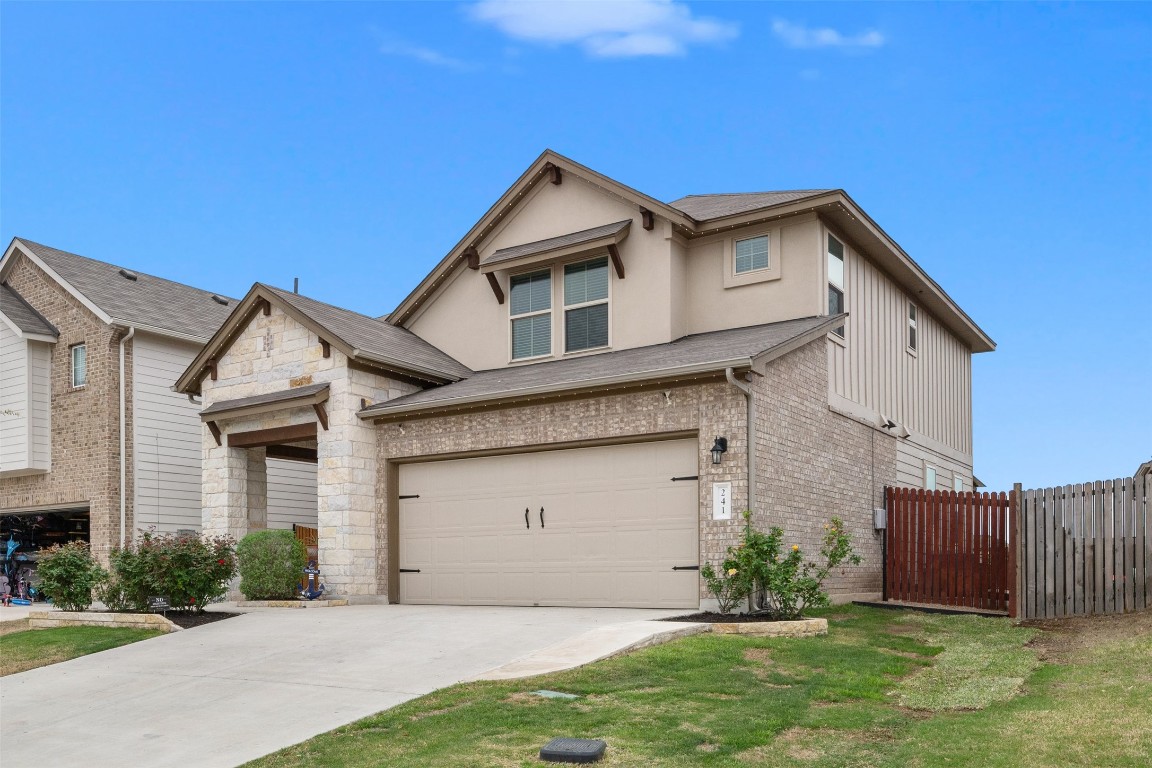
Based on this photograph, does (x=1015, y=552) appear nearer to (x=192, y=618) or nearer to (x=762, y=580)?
(x=762, y=580)

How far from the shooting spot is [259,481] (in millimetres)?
20453

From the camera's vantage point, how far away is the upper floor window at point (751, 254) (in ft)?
60.1

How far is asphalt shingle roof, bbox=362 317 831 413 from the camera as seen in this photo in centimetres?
1530

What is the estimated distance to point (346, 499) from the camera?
17609mm

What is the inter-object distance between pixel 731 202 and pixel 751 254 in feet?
6.14

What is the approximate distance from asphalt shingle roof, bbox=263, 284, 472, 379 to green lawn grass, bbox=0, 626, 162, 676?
5.75 metres

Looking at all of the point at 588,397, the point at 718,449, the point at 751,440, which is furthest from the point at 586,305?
the point at 751,440

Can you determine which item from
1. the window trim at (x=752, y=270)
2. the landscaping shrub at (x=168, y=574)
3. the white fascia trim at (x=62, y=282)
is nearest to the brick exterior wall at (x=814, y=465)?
the window trim at (x=752, y=270)

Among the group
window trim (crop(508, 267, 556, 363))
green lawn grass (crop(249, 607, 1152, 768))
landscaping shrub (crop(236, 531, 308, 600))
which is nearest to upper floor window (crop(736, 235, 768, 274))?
window trim (crop(508, 267, 556, 363))

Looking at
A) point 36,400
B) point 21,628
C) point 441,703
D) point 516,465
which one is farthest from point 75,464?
point 441,703

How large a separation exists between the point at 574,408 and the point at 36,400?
14546mm

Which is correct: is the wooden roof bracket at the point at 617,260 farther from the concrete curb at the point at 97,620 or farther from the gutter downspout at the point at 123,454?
the gutter downspout at the point at 123,454

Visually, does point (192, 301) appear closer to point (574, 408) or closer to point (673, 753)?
point (574, 408)

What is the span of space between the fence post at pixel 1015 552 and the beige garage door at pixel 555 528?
5.12 meters
